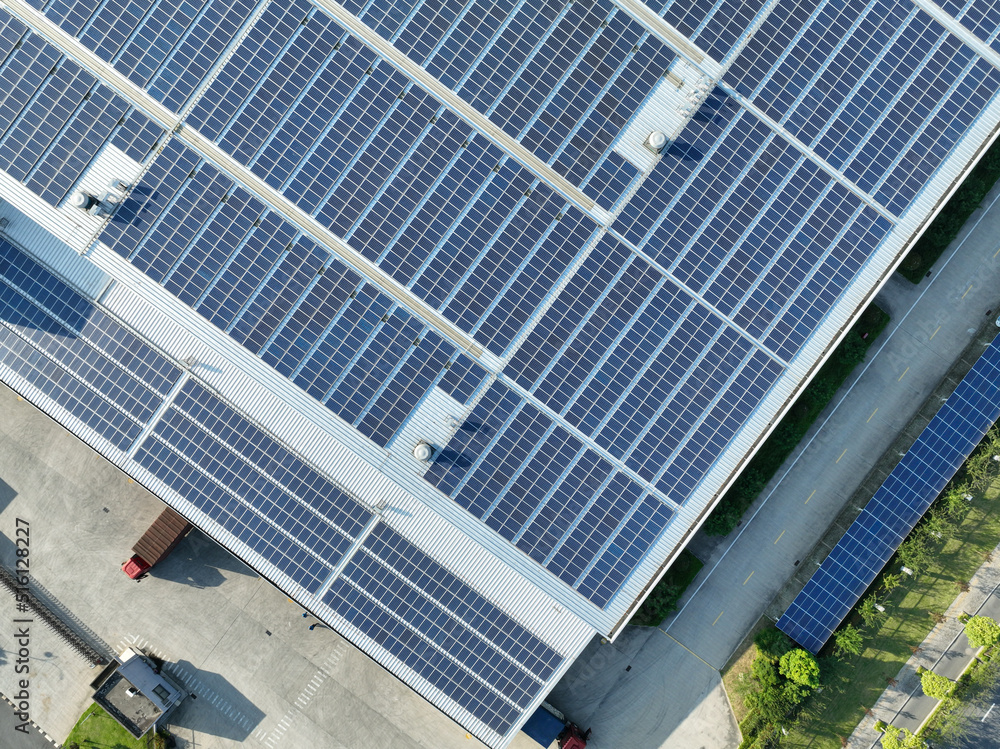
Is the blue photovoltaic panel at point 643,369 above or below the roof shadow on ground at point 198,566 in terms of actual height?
above

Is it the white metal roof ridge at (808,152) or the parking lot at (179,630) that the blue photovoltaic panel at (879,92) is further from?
the parking lot at (179,630)

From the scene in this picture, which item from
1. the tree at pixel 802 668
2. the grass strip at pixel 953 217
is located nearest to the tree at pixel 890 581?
the tree at pixel 802 668

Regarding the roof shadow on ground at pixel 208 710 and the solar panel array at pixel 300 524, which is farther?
the roof shadow on ground at pixel 208 710

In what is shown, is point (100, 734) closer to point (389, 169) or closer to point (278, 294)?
point (278, 294)

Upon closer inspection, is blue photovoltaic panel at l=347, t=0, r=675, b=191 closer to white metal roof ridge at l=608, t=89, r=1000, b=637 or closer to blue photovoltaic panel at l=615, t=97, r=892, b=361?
blue photovoltaic panel at l=615, t=97, r=892, b=361

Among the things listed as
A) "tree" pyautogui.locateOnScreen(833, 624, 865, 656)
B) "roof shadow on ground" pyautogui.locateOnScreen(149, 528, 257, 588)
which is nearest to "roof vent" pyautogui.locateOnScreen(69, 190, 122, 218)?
"roof shadow on ground" pyautogui.locateOnScreen(149, 528, 257, 588)

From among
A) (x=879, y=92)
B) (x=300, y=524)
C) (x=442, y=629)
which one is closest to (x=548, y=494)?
(x=442, y=629)

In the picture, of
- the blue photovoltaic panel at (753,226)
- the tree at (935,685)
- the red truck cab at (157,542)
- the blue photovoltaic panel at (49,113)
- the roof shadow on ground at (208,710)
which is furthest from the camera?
the roof shadow on ground at (208,710)

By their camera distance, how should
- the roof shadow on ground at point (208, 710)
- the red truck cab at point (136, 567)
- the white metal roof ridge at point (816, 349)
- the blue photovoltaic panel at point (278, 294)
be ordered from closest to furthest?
the blue photovoltaic panel at point (278, 294)
the white metal roof ridge at point (816, 349)
the red truck cab at point (136, 567)
the roof shadow on ground at point (208, 710)
